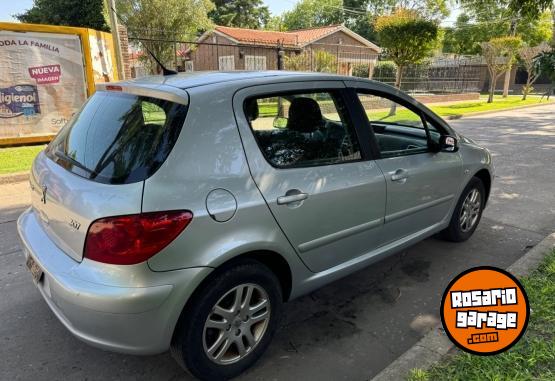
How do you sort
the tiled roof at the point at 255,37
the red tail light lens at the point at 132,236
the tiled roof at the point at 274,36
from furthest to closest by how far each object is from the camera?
the tiled roof at the point at 274,36 < the tiled roof at the point at 255,37 < the red tail light lens at the point at 132,236

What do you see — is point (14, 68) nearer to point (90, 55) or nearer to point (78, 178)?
point (90, 55)

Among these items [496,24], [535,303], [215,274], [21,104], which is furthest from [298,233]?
[496,24]

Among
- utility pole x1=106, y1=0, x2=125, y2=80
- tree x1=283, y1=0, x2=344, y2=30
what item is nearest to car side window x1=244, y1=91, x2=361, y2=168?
utility pole x1=106, y1=0, x2=125, y2=80

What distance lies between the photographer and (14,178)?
662 centimetres

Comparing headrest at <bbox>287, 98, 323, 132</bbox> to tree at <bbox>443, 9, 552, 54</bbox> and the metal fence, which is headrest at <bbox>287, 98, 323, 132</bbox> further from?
tree at <bbox>443, 9, 552, 54</bbox>

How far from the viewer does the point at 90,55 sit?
9.53 m

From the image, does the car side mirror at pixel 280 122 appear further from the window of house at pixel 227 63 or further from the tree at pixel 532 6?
the window of house at pixel 227 63

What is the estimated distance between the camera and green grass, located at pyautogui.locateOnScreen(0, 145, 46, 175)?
22.8 feet

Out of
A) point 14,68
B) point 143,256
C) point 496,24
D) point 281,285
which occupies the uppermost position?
point 496,24

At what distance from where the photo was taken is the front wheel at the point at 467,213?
4109mm

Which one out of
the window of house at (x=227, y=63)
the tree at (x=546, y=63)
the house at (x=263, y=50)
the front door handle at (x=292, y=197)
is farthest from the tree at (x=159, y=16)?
the front door handle at (x=292, y=197)

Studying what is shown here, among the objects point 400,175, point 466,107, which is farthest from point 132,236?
point 466,107

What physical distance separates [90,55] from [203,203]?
8892 mm

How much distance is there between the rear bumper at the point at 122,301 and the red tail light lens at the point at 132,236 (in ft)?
0.17
